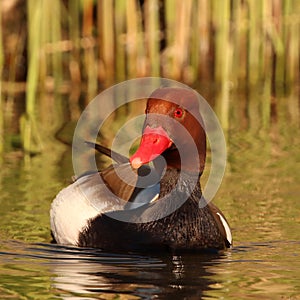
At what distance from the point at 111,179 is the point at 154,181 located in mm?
258

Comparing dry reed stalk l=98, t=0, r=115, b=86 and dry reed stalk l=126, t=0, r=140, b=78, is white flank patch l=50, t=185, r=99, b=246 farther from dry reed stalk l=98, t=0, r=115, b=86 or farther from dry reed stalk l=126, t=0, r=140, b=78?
dry reed stalk l=98, t=0, r=115, b=86

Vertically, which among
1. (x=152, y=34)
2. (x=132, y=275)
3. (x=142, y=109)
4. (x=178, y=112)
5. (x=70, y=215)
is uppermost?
(x=152, y=34)

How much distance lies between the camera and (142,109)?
10688mm

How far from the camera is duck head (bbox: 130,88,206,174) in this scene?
17.6 ft

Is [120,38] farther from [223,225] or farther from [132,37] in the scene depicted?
[223,225]

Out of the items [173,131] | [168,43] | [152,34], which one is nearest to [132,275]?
[173,131]

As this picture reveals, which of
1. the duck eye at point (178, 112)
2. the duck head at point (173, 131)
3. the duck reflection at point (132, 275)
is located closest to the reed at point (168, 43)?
the duck head at point (173, 131)

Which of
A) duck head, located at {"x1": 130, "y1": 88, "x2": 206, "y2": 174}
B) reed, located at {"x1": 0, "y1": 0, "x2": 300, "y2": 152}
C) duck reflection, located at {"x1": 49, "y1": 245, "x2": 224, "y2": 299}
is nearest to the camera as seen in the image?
duck reflection, located at {"x1": 49, "y1": 245, "x2": 224, "y2": 299}

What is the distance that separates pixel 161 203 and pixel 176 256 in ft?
1.07

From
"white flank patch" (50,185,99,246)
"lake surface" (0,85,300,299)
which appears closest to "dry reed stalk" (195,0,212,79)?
"lake surface" (0,85,300,299)

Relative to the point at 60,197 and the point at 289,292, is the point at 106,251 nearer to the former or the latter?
the point at 60,197

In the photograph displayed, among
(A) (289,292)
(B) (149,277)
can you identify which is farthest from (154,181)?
(A) (289,292)

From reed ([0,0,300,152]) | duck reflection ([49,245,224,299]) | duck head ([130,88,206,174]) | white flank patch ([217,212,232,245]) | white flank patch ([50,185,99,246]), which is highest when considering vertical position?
reed ([0,0,300,152])

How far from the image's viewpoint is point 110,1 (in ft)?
36.5
